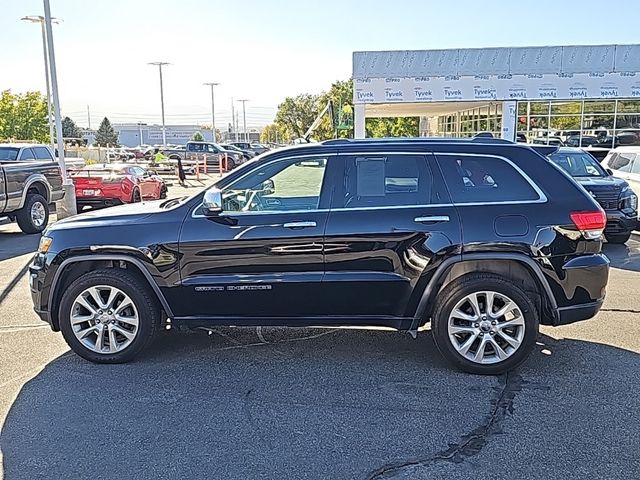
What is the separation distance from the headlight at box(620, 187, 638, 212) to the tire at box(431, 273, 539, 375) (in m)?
6.74

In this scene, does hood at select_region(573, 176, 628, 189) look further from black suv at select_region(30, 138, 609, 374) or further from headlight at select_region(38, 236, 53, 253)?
headlight at select_region(38, 236, 53, 253)

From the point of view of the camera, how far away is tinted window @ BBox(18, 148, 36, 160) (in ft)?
45.9

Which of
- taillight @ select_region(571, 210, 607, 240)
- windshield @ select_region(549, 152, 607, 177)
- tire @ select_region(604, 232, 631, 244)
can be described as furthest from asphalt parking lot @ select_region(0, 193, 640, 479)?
windshield @ select_region(549, 152, 607, 177)

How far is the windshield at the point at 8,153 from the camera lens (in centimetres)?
1377

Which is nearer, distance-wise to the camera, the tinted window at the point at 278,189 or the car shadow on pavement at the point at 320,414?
the car shadow on pavement at the point at 320,414

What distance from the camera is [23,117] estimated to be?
46219 mm

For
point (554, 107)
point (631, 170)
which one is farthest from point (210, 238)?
point (554, 107)

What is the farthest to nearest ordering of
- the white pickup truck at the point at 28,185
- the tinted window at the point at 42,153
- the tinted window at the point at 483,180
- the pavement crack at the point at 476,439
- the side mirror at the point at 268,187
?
the tinted window at the point at 42,153 → the white pickup truck at the point at 28,185 → the side mirror at the point at 268,187 → the tinted window at the point at 483,180 → the pavement crack at the point at 476,439

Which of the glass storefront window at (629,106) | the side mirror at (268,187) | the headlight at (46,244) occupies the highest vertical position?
the glass storefront window at (629,106)

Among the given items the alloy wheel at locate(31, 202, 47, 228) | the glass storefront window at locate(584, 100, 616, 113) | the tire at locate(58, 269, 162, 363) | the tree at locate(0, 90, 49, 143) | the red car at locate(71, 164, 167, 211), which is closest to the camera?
the tire at locate(58, 269, 162, 363)

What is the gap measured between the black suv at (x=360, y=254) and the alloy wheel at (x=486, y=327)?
1 cm

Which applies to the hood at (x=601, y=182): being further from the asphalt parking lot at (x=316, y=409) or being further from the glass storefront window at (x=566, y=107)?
the glass storefront window at (x=566, y=107)

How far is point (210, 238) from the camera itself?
4.89m

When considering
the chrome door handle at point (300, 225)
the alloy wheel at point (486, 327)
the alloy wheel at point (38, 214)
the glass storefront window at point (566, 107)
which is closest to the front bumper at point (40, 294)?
the chrome door handle at point (300, 225)
